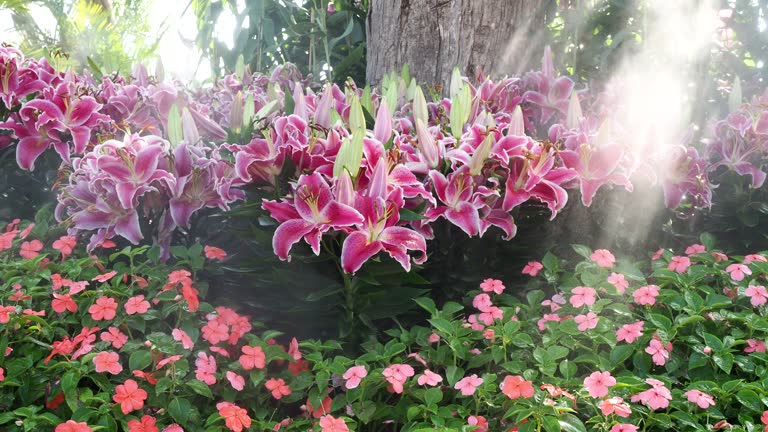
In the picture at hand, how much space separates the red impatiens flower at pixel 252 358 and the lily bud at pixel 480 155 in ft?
2.05

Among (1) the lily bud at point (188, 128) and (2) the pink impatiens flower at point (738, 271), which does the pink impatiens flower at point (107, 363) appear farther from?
(2) the pink impatiens flower at point (738, 271)

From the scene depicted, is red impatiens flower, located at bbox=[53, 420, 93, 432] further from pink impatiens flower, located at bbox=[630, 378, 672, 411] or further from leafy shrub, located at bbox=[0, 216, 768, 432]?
pink impatiens flower, located at bbox=[630, 378, 672, 411]

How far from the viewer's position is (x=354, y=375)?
150 cm

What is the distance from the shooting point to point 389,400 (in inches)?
68.3

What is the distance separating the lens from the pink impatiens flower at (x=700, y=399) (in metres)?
1.35

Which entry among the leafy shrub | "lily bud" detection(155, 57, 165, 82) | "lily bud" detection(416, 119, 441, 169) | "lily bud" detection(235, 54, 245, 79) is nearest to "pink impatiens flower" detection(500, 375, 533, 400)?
the leafy shrub

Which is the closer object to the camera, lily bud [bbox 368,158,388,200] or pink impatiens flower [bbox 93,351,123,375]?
pink impatiens flower [bbox 93,351,123,375]

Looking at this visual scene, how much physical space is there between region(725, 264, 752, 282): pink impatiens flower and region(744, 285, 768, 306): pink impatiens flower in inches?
1.4

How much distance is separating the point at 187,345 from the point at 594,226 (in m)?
1.19

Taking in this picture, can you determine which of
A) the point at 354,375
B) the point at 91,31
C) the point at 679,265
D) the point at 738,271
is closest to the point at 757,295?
the point at 738,271

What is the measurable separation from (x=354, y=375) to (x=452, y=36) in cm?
181

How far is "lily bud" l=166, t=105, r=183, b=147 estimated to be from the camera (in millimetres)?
1871

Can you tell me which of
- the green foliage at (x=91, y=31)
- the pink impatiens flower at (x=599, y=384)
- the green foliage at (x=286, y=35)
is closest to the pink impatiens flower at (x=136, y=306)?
the pink impatiens flower at (x=599, y=384)

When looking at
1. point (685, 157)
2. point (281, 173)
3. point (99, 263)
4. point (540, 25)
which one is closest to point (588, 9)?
point (540, 25)
